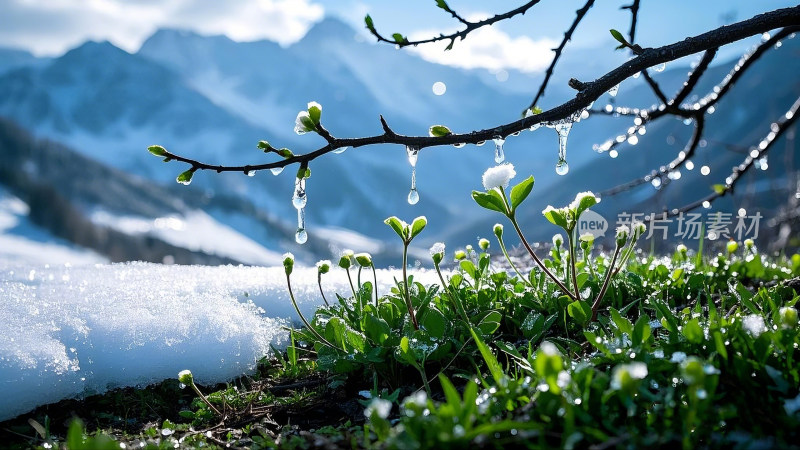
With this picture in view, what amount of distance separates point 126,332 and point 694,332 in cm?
196

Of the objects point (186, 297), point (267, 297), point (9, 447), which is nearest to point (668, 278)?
point (267, 297)

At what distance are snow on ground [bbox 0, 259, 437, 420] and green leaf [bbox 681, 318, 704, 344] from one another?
158cm

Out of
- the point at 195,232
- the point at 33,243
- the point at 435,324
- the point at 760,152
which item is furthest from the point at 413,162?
the point at 195,232

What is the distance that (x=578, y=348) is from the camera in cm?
180

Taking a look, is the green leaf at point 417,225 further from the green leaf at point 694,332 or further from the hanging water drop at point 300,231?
A: the green leaf at point 694,332

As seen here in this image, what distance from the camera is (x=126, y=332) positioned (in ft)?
7.21

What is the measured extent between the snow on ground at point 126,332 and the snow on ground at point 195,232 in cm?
4483

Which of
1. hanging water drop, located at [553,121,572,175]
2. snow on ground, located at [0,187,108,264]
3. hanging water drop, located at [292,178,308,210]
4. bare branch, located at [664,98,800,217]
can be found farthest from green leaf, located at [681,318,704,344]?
snow on ground, located at [0,187,108,264]

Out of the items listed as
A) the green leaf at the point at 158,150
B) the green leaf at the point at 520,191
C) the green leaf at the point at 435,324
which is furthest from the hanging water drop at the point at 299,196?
the green leaf at the point at 520,191

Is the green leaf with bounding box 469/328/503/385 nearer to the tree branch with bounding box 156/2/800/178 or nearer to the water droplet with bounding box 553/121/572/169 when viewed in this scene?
the tree branch with bounding box 156/2/800/178

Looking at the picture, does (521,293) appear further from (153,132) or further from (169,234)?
(153,132)

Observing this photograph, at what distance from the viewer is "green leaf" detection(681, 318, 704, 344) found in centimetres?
144

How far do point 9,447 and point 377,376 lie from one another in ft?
3.54

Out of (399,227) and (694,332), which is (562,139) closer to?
(399,227)
